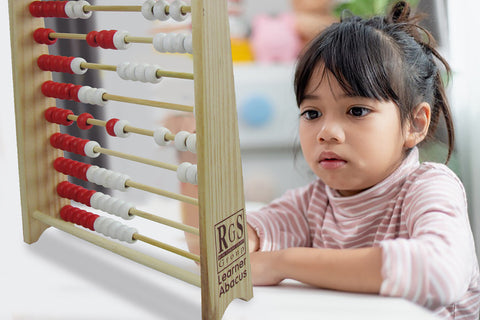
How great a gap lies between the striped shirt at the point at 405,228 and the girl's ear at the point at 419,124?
0.03 m

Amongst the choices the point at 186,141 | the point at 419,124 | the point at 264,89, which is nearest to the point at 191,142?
the point at 186,141

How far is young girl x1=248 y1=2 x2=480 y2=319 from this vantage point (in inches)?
27.6

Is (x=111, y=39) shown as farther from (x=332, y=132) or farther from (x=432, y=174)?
(x=432, y=174)

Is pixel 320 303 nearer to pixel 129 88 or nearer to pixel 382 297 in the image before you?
pixel 382 297

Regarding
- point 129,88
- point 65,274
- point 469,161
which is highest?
point 129,88

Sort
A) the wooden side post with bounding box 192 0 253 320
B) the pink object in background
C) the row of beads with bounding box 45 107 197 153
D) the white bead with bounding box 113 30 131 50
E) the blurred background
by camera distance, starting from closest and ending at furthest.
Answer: the wooden side post with bounding box 192 0 253 320 → the row of beads with bounding box 45 107 197 153 → the white bead with bounding box 113 30 131 50 → the blurred background → the pink object in background

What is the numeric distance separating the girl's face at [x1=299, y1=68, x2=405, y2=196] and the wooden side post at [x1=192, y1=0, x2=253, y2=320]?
0.90 ft

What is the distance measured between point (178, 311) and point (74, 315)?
0.42ft

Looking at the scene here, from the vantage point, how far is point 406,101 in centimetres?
91

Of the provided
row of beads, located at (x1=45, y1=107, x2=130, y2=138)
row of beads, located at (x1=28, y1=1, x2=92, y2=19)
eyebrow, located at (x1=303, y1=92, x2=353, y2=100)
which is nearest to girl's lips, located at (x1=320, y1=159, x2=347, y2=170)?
eyebrow, located at (x1=303, y1=92, x2=353, y2=100)

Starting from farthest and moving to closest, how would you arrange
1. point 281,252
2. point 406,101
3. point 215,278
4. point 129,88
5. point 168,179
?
point 168,179 → point 129,88 → point 406,101 → point 281,252 → point 215,278

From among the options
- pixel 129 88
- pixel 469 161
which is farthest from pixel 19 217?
pixel 469 161

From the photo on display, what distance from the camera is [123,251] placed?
77cm

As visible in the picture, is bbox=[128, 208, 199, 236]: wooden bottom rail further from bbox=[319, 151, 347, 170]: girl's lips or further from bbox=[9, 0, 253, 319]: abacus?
bbox=[319, 151, 347, 170]: girl's lips
